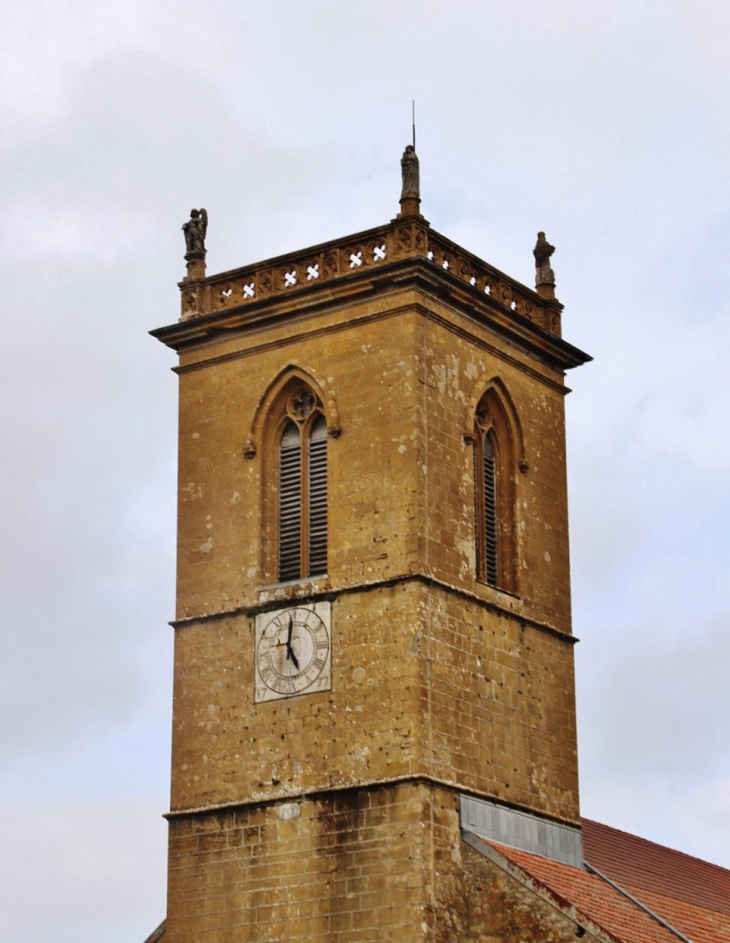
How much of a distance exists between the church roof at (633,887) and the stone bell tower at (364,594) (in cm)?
87

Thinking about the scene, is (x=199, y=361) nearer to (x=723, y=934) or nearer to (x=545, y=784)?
(x=545, y=784)

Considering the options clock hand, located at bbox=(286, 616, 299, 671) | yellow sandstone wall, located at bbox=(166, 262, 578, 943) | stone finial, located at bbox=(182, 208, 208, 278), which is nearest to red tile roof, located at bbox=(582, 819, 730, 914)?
yellow sandstone wall, located at bbox=(166, 262, 578, 943)

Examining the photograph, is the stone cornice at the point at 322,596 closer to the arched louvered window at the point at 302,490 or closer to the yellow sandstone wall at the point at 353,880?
the arched louvered window at the point at 302,490

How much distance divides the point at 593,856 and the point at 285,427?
867 cm

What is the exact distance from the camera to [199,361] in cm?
4050

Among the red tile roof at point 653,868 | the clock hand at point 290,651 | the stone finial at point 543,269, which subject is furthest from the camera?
the stone finial at point 543,269

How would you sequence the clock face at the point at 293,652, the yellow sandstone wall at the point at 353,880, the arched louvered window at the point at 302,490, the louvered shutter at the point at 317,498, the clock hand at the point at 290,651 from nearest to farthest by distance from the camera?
the yellow sandstone wall at the point at 353,880 → the clock face at the point at 293,652 → the clock hand at the point at 290,651 → the louvered shutter at the point at 317,498 → the arched louvered window at the point at 302,490

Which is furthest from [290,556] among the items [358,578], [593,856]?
[593,856]

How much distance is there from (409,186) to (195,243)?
4390mm

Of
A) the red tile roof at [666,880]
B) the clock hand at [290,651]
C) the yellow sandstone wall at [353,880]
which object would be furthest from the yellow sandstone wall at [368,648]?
the red tile roof at [666,880]

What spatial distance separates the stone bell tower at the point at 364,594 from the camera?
118 ft

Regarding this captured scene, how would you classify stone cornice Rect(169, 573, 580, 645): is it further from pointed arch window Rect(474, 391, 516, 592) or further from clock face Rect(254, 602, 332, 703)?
pointed arch window Rect(474, 391, 516, 592)

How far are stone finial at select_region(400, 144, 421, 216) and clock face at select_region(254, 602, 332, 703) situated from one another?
6451mm

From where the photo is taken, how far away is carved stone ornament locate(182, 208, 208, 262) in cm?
4147
